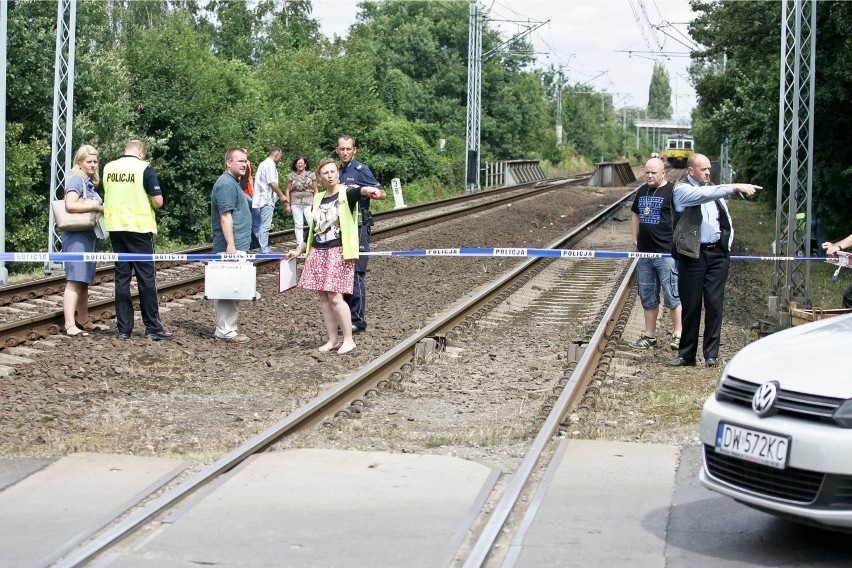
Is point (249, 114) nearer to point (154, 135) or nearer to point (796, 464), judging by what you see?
point (154, 135)

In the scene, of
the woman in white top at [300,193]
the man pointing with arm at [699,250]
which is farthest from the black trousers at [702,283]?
the woman in white top at [300,193]

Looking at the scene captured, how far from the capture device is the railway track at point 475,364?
18.5 ft

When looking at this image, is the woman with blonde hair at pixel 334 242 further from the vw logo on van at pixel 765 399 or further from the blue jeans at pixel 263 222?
the blue jeans at pixel 263 222

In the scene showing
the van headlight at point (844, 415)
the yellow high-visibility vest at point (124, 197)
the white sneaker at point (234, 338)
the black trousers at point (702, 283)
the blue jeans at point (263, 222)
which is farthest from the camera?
the blue jeans at point (263, 222)

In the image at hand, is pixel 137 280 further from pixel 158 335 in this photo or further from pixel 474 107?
pixel 474 107

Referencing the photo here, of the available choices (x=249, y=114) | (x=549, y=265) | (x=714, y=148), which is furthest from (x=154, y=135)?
(x=714, y=148)

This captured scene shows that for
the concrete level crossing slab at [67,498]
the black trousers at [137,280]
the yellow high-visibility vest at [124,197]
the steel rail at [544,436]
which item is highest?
the yellow high-visibility vest at [124,197]

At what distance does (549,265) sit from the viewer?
19859mm

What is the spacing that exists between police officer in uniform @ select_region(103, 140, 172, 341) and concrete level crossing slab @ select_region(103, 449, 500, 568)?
479 centimetres

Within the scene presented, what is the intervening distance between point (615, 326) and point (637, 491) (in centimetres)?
645

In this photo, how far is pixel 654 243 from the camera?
447 inches

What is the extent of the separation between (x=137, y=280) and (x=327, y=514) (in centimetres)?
603

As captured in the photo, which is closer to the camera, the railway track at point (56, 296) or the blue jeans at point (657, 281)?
the railway track at point (56, 296)

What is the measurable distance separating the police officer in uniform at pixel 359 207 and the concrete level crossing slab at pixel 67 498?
481 centimetres
